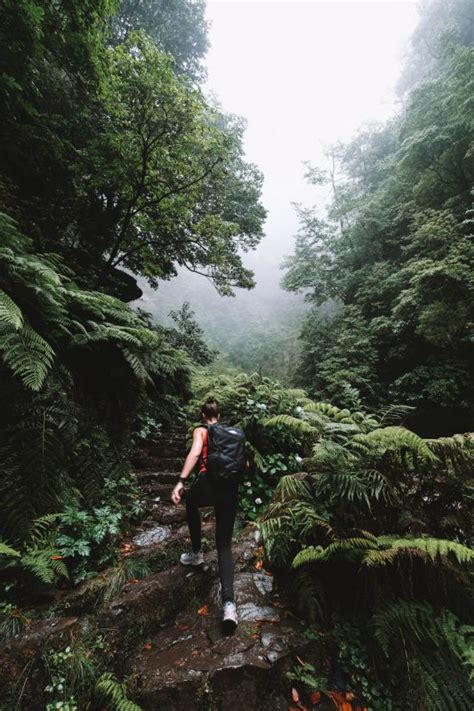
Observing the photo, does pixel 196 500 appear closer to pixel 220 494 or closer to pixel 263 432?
pixel 220 494

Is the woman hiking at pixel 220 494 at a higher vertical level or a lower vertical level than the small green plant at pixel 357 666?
higher

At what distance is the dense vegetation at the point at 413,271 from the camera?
8242 mm

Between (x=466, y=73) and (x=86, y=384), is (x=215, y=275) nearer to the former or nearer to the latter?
(x=86, y=384)

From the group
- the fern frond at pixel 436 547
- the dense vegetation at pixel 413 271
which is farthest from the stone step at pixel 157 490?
the dense vegetation at pixel 413 271

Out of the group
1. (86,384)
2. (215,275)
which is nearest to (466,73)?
(215,275)

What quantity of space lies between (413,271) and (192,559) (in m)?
9.37

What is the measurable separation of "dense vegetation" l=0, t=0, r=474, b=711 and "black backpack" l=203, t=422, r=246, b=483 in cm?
66

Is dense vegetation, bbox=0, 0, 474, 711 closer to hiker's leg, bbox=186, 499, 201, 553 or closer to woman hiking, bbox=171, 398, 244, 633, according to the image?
woman hiking, bbox=171, 398, 244, 633

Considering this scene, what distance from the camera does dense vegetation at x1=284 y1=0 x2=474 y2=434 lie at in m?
8.24

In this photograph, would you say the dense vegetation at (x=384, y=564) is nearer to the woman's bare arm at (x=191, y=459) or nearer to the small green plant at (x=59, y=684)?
the woman's bare arm at (x=191, y=459)

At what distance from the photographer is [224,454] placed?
2.38 metres

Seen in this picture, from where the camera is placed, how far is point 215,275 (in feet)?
30.6

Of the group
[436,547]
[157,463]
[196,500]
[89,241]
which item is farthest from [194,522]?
[89,241]

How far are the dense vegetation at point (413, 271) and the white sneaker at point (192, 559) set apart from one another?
3415 mm
